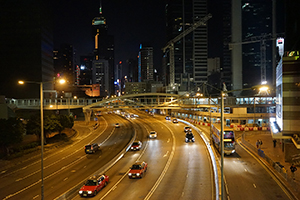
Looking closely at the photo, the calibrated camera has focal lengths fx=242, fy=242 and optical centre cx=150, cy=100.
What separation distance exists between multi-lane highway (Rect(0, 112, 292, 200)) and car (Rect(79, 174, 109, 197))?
0.48 meters

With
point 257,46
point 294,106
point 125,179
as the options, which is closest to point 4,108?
point 125,179

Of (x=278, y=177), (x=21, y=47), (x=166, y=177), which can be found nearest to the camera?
(x=278, y=177)

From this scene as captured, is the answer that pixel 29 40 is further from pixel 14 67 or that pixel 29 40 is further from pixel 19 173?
pixel 19 173

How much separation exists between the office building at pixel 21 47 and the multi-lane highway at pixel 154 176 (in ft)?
235

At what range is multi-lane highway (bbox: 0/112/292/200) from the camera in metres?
20.0

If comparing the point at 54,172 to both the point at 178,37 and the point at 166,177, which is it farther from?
the point at 178,37

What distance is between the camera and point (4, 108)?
46594 millimetres

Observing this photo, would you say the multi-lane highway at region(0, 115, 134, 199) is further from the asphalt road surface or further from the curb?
the curb

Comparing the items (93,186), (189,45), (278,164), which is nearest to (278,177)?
Answer: (278,164)

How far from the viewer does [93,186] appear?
20125mm

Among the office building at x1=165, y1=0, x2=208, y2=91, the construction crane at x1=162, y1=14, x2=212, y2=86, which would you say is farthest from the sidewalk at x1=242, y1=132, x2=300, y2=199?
the construction crane at x1=162, y1=14, x2=212, y2=86

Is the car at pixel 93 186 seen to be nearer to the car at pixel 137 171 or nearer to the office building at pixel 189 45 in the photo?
the car at pixel 137 171

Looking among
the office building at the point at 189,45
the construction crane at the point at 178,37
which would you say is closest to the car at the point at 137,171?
the office building at the point at 189,45

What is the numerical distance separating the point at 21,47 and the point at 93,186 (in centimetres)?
9566
